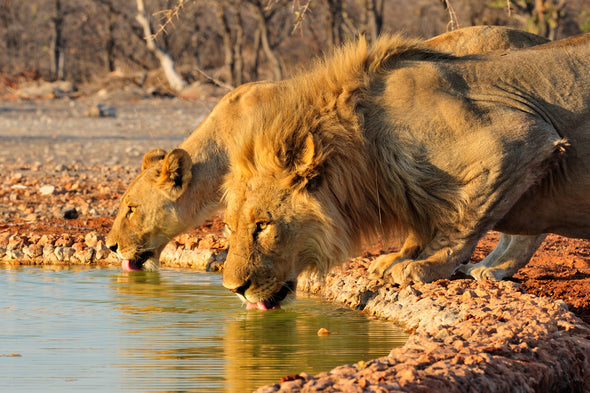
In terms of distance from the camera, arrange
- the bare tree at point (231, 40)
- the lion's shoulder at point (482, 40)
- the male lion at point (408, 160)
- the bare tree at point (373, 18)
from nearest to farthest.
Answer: the male lion at point (408, 160), the lion's shoulder at point (482, 40), the bare tree at point (373, 18), the bare tree at point (231, 40)

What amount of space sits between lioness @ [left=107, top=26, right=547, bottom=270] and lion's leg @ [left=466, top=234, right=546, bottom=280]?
1853 millimetres

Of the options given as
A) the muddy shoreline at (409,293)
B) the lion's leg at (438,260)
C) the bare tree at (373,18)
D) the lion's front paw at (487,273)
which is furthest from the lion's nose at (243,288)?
the bare tree at (373,18)

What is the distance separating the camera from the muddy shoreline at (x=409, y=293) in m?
3.36

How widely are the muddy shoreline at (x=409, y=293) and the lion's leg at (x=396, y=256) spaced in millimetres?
72

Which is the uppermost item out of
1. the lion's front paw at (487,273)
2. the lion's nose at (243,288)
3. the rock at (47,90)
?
the rock at (47,90)

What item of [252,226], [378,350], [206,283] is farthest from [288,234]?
[206,283]

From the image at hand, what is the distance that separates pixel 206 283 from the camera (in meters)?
6.55

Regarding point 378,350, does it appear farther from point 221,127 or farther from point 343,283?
point 221,127

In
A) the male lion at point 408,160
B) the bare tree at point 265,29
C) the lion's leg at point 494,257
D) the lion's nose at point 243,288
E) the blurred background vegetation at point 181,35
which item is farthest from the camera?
the blurred background vegetation at point 181,35

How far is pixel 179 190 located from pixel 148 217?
30cm

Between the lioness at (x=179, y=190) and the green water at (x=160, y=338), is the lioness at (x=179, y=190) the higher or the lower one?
the higher one

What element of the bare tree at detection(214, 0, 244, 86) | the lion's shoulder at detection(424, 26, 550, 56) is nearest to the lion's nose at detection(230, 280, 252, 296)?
the lion's shoulder at detection(424, 26, 550, 56)

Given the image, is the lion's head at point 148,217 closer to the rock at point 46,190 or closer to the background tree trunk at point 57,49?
the rock at point 46,190

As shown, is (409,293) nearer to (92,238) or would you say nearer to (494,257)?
(494,257)
